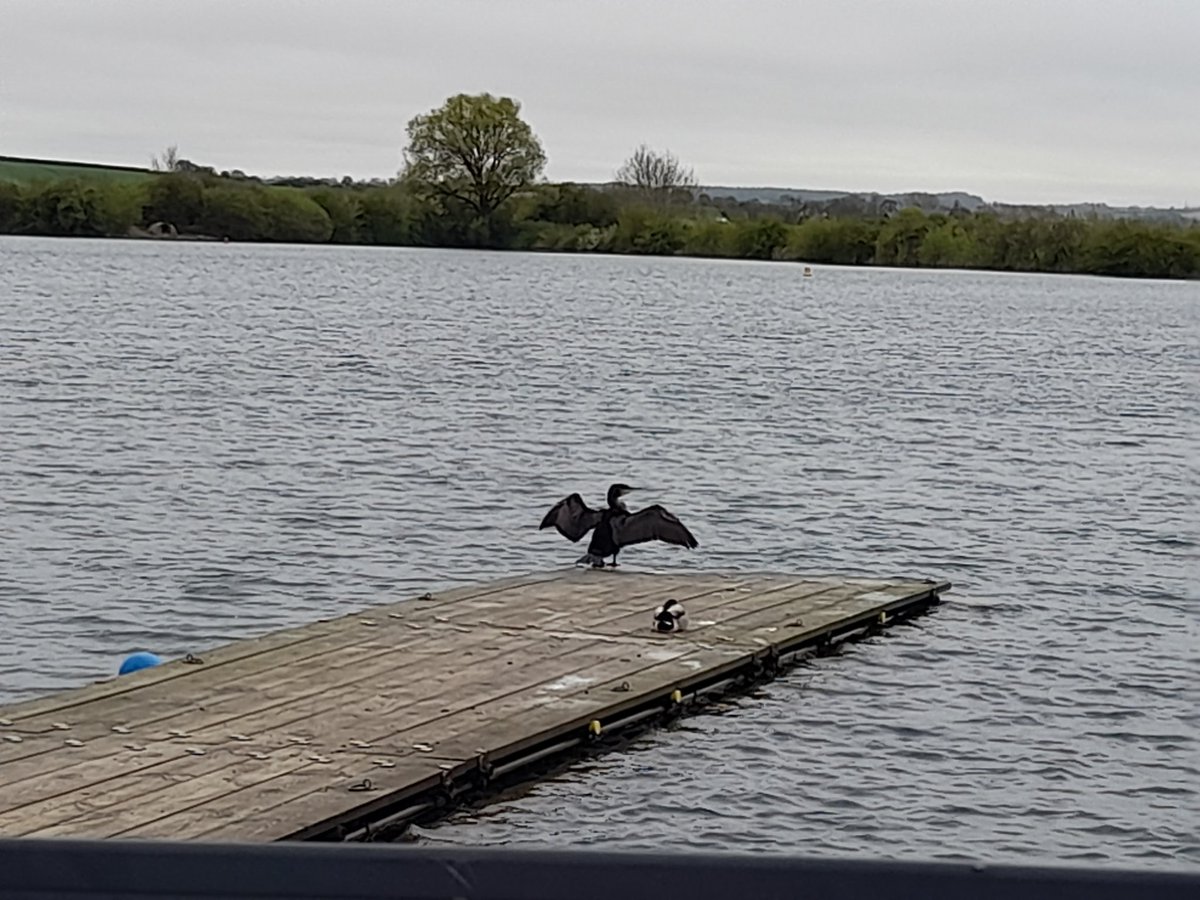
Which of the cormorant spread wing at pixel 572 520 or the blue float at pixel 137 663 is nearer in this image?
the blue float at pixel 137 663

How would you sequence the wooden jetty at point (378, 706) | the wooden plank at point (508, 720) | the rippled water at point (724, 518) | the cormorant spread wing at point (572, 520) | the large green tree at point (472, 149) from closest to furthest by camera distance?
the wooden plank at point (508, 720) → the wooden jetty at point (378, 706) → the rippled water at point (724, 518) → the cormorant spread wing at point (572, 520) → the large green tree at point (472, 149)

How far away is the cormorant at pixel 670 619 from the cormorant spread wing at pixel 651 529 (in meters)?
2.23

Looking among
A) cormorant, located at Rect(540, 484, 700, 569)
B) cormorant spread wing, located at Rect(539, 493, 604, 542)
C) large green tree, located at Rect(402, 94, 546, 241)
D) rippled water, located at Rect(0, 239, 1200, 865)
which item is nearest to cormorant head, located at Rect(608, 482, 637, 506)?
cormorant, located at Rect(540, 484, 700, 569)

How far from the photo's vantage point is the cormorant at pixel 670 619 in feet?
40.4

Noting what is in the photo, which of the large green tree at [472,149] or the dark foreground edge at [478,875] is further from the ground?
the large green tree at [472,149]

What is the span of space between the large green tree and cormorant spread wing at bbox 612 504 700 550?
247 feet

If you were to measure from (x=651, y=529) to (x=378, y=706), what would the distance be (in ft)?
17.5

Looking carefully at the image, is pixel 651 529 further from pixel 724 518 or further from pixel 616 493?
pixel 724 518

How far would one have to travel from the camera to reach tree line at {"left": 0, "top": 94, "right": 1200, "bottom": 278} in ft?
299

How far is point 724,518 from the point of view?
2102 centimetres

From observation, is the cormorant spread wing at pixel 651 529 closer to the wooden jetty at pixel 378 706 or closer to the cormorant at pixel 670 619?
the wooden jetty at pixel 378 706

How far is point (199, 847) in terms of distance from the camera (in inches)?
73.9

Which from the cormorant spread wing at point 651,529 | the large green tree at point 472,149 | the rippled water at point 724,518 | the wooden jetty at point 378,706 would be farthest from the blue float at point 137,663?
the large green tree at point 472,149

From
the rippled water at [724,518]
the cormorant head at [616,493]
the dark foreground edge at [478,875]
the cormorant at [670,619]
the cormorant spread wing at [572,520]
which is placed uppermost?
the dark foreground edge at [478,875]
